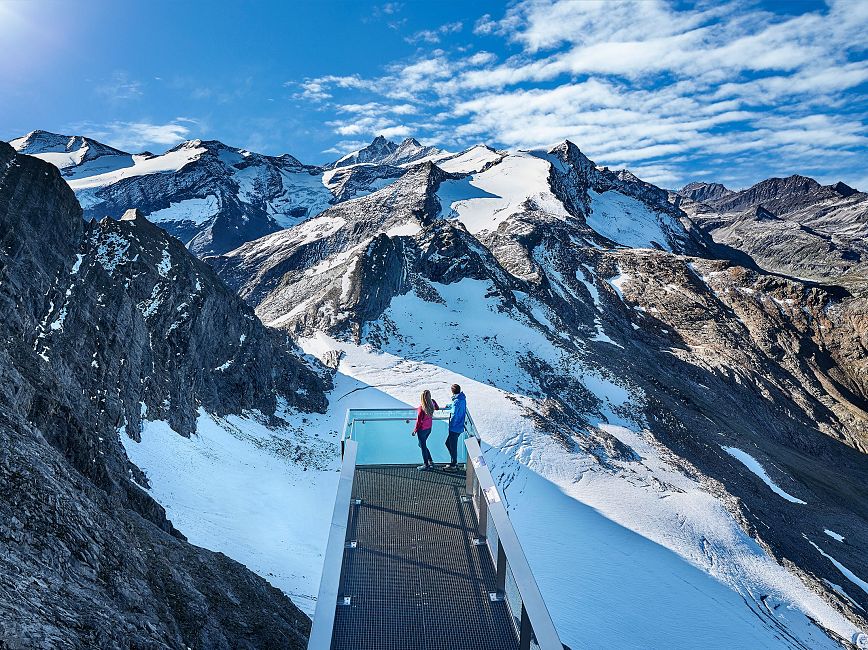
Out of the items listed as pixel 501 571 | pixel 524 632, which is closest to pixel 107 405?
pixel 501 571

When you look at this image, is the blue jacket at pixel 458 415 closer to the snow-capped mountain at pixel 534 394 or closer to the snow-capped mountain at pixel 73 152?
the snow-capped mountain at pixel 534 394

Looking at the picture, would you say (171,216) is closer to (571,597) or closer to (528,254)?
(528,254)

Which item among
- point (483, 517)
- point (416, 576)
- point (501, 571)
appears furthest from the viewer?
point (483, 517)

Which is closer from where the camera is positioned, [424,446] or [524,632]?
A: [524,632]

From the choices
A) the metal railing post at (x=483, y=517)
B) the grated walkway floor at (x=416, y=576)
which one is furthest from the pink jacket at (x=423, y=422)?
the metal railing post at (x=483, y=517)

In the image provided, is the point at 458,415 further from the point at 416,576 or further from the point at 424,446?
the point at 416,576

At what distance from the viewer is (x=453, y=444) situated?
9523 mm

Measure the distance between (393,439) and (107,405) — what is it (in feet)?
35.2

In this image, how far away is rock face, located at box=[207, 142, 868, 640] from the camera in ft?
105

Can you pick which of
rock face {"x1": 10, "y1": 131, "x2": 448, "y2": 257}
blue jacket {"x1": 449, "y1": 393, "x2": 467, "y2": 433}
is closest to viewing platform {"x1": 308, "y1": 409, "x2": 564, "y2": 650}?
blue jacket {"x1": 449, "y1": 393, "x2": 467, "y2": 433}

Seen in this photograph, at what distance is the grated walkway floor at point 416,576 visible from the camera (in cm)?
605

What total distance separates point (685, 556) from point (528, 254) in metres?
43.8

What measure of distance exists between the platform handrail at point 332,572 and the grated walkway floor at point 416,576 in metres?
0.34

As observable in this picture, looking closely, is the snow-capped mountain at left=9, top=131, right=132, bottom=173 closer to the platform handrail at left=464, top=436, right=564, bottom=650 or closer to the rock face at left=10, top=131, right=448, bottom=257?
the rock face at left=10, top=131, right=448, bottom=257
